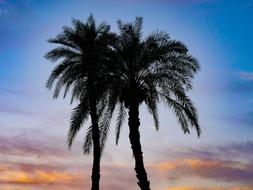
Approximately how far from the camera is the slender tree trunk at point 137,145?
84.9ft

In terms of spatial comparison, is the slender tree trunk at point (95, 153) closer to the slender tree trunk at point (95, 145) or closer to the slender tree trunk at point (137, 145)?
the slender tree trunk at point (95, 145)

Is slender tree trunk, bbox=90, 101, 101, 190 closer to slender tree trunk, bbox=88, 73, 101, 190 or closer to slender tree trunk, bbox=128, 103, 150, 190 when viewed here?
slender tree trunk, bbox=88, 73, 101, 190

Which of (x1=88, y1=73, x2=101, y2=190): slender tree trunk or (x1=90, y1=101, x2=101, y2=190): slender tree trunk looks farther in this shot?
(x1=90, y1=101, x2=101, y2=190): slender tree trunk

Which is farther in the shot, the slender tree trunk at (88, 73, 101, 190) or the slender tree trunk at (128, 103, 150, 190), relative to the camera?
the slender tree trunk at (88, 73, 101, 190)

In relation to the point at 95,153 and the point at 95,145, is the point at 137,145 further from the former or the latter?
the point at 95,153

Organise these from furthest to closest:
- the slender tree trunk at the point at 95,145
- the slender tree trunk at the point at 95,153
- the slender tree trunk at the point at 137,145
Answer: the slender tree trunk at the point at 95,153 → the slender tree trunk at the point at 95,145 → the slender tree trunk at the point at 137,145

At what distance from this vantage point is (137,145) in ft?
87.2

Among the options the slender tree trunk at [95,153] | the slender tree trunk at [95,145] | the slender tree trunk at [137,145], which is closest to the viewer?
the slender tree trunk at [137,145]

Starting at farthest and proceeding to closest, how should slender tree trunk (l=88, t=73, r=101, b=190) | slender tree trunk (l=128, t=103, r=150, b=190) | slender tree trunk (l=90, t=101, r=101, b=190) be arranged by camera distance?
slender tree trunk (l=90, t=101, r=101, b=190), slender tree trunk (l=88, t=73, r=101, b=190), slender tree trunk (l=128, t=103, r=150, b=190)

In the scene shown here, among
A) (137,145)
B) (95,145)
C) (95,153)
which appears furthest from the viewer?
(95,153)

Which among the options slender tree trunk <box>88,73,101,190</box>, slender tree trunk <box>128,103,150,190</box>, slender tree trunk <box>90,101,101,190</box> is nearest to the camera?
slender tree trunk <box>128,103,150,190</box>

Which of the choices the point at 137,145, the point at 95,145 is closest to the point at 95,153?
the point at 95,145

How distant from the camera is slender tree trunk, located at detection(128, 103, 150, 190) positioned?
25.9 metres

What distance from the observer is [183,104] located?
27.8 meters
